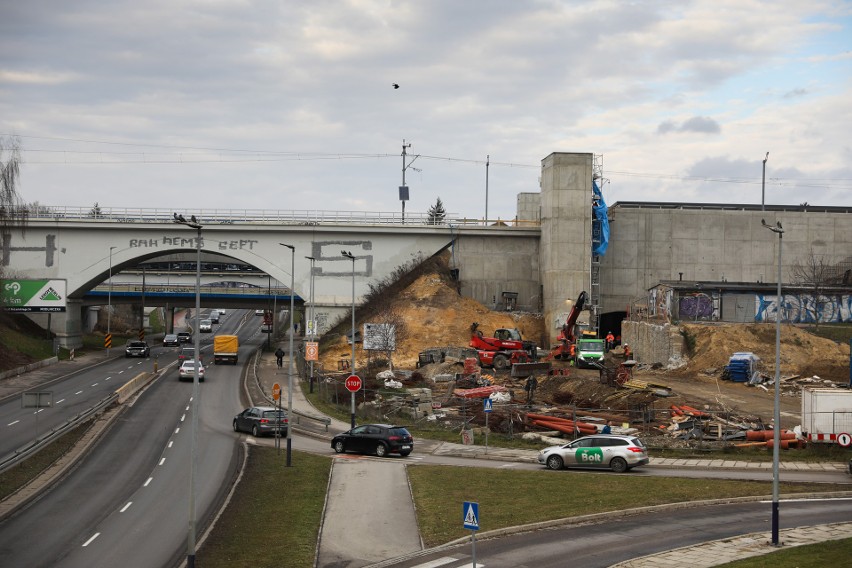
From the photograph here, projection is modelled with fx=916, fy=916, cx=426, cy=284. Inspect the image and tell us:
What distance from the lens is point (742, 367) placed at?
5688 centimetres

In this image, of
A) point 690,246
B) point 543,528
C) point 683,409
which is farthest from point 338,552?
point 690,246

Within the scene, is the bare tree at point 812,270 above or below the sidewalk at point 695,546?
above

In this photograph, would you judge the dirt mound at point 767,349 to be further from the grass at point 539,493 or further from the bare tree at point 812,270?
the grass at point 539,493

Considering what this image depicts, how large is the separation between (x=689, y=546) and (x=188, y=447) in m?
26.1

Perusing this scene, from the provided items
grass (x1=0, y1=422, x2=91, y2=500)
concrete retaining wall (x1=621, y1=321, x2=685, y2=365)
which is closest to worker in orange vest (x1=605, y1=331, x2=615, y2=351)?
concrete retaining wall (x1=621, y1=321, x2=685, y2=365)

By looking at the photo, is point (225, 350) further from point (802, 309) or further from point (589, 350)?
point (802, 309)

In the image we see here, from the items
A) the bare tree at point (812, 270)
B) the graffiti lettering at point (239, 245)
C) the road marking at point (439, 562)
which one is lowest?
the road marking at point (439, 562)

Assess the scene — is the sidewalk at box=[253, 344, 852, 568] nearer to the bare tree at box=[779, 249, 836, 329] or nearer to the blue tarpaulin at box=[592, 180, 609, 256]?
the blue tarpaulin at box=[592, 180, 609, 256]

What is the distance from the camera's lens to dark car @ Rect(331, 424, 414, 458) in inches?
1553

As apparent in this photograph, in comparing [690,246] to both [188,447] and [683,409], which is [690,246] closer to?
[683,409]

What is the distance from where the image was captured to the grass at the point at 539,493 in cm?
2634

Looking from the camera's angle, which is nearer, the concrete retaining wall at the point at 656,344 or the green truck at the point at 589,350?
the green truck at the point at 589,350

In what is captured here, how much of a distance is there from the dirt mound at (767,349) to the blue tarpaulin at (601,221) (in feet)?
61.0

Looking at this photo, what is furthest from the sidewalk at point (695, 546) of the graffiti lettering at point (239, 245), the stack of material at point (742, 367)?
the graffiti lettering at point (239, 245)
